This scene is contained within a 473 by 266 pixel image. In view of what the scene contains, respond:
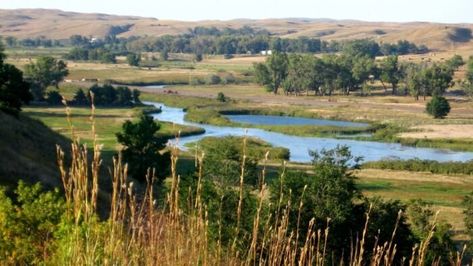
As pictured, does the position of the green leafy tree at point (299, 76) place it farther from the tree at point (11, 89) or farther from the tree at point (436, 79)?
the tree at point (11, 89)

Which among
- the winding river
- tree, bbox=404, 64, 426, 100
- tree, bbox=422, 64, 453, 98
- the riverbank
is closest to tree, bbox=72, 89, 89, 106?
the riverbank

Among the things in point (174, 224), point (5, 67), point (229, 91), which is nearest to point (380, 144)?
point (5, 67)

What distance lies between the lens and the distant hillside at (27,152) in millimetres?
34062

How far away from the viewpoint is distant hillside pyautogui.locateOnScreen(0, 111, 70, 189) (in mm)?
34062

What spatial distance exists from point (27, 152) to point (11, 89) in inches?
384

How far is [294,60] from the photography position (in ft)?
519

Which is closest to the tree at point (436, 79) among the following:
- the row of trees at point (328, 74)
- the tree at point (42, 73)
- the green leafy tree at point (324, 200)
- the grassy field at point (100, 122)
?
the row of trees at point (328, 74)

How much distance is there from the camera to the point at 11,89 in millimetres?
48812

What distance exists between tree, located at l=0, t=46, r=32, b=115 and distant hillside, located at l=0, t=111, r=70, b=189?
3.72 feet

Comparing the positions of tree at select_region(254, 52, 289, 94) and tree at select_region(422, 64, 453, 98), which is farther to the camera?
tree at select_region(254, 52, 289, 94)

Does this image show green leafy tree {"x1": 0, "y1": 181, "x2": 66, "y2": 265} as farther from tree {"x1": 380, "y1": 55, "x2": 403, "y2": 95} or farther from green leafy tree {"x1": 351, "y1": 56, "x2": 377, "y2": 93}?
green leafy tree {"x1": 351, "y1": 56, "x2": 377, "y2": 93}

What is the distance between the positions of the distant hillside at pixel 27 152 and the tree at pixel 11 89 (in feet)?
3.72

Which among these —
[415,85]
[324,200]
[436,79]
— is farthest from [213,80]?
[324,200]

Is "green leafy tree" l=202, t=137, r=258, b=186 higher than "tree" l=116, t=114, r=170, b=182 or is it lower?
higher
